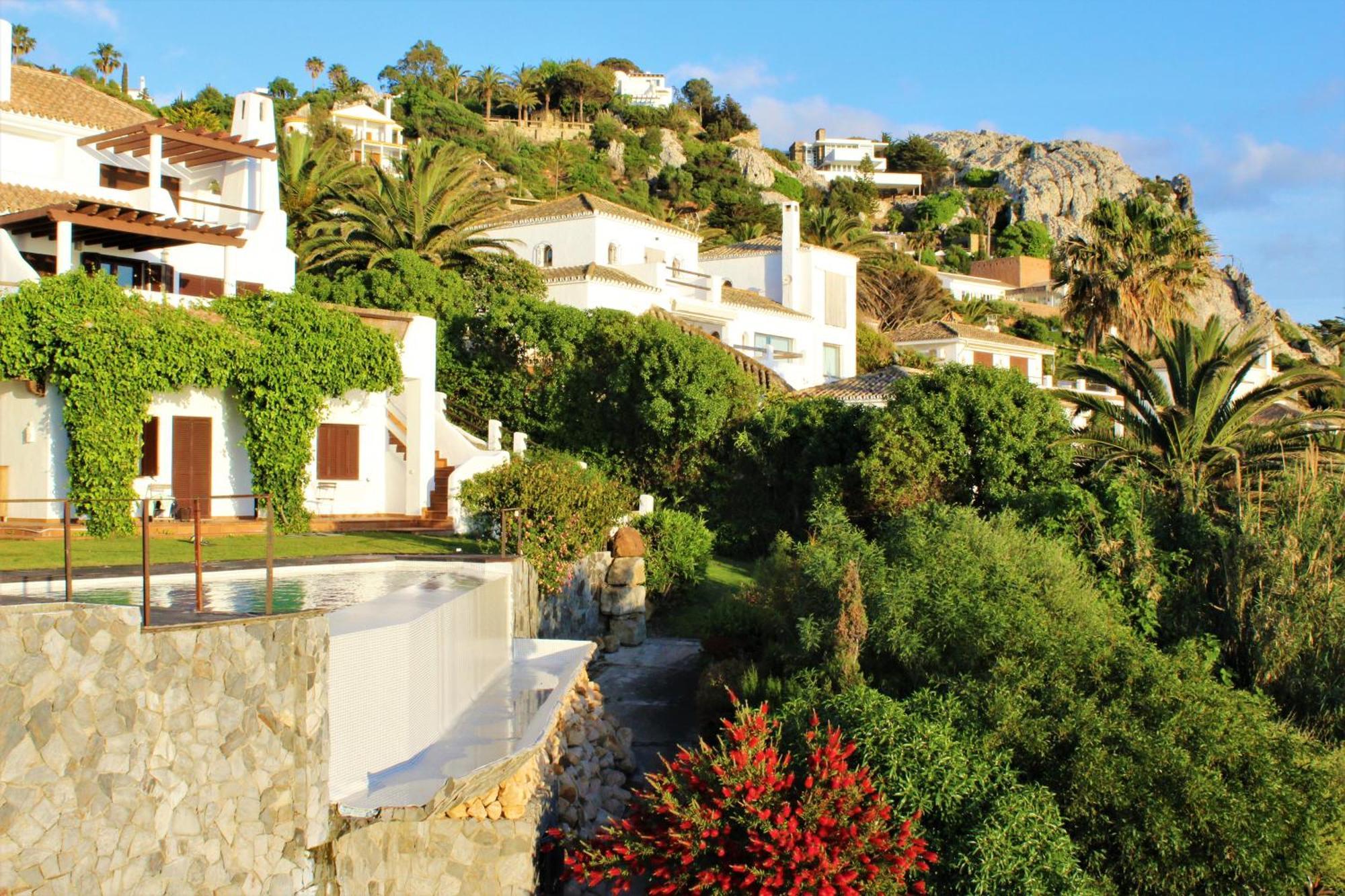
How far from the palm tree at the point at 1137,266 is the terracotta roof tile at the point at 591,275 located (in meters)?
13.4

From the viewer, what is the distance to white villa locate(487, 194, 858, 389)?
1507 inches

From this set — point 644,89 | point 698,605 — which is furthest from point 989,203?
point 698,605

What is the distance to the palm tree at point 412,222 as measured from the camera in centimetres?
3303

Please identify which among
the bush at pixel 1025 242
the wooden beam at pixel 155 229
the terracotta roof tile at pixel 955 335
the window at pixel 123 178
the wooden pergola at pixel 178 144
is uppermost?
the bush at pixel 1025 242

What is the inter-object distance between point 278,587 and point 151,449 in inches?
354

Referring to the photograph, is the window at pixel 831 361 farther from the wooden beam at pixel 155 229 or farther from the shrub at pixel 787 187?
the shrub at pixel 787 187

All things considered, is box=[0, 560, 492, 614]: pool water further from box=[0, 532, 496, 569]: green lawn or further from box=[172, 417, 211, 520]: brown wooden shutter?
box=[172, 417, 211, 520]: brown wooden shutter

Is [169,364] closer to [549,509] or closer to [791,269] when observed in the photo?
[549,509]

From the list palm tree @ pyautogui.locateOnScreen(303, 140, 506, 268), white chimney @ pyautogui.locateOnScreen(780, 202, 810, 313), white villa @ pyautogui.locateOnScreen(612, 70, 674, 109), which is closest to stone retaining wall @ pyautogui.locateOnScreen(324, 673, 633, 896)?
palm tree @ pyautogui.locateOnScreen(303, 140, 506, 268)

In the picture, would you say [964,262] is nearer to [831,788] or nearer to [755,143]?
[755,143]

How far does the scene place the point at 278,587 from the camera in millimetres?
13539

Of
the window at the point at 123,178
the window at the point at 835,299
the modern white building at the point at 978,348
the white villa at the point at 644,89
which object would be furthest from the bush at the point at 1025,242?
the window at the point at 123,178

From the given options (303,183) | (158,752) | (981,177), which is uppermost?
(981,177)

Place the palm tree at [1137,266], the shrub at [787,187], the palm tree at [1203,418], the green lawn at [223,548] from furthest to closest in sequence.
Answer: the shrub at [787,187] < the palm tree at [1137,266] < the palm tree at [1203,418] < the green lawn at [223,548]
